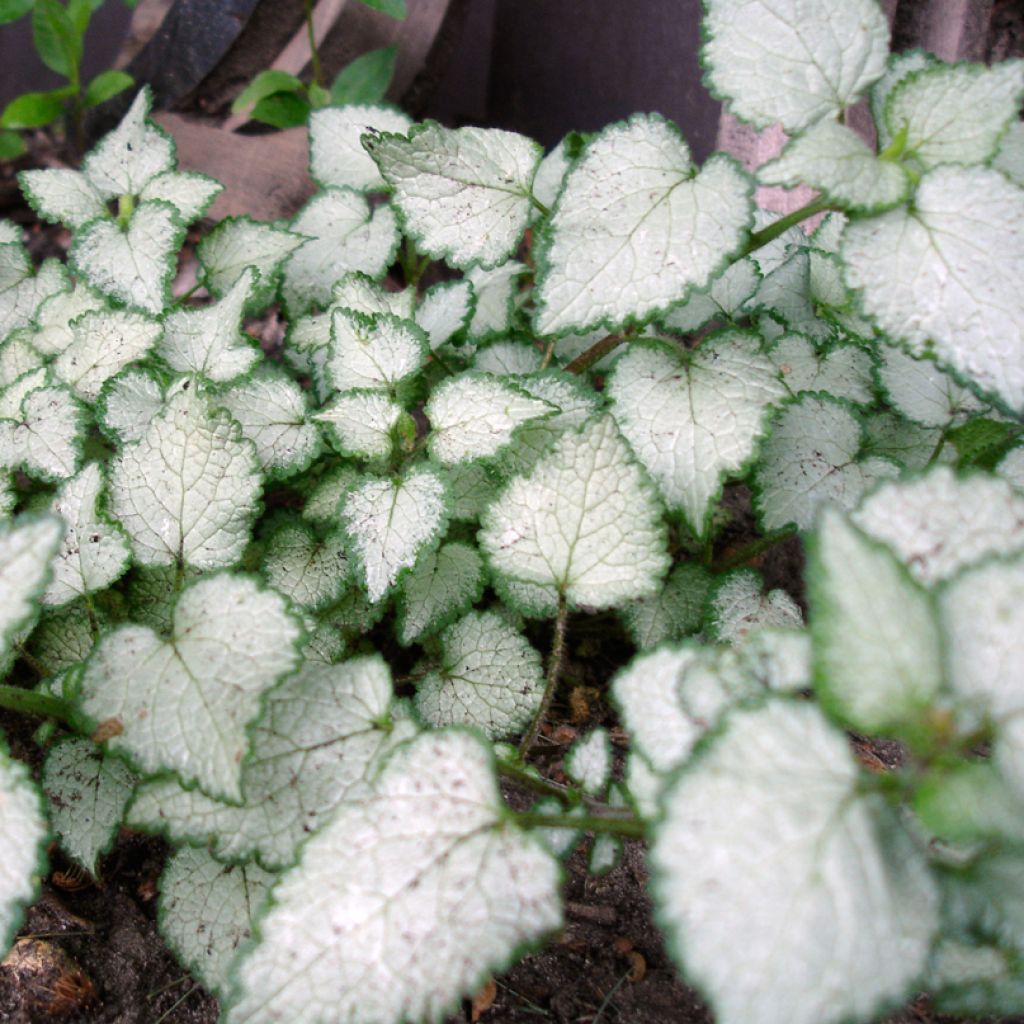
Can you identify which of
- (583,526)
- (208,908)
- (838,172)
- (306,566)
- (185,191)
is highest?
(838,172)

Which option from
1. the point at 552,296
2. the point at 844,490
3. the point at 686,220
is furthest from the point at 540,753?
the point at 686,220

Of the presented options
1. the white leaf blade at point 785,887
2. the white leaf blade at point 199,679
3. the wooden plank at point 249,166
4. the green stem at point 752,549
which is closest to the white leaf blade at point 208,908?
the white leaf blade at point 199,679

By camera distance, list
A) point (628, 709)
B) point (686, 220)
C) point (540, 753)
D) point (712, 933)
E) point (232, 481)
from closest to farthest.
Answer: point (712, 933), point (628, 709), point (686, 220), point (232, 481), point (540, 753)

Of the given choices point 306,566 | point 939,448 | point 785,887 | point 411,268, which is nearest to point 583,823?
point 785,887

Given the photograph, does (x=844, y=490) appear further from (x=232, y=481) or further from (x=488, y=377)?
(x=232, y=481)

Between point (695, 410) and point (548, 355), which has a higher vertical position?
point (695, 410)

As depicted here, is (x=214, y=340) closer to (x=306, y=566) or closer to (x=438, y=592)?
(x=306, y=566)

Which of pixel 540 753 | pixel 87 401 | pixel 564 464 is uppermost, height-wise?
pixel 564 464

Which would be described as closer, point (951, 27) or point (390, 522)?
point (390, 522)
